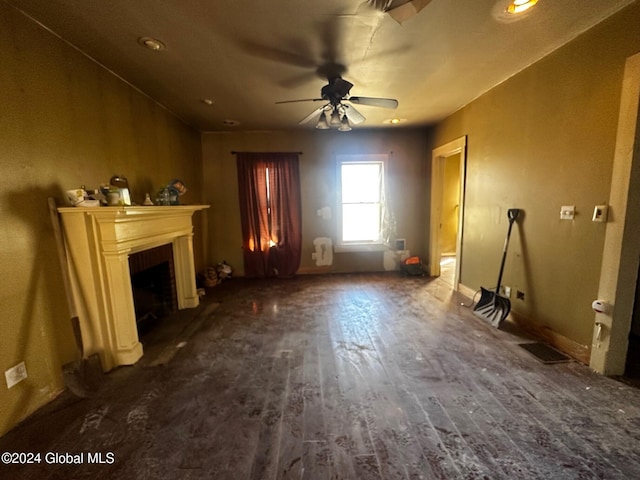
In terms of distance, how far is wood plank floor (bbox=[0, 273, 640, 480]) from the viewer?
1359 millimetres

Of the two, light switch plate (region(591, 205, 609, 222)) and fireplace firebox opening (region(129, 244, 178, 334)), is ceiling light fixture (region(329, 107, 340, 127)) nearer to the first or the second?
light switch plate (region(591, 205, 609, 222))

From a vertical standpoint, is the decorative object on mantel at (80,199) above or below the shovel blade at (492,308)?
above

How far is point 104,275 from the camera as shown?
83.5 inches

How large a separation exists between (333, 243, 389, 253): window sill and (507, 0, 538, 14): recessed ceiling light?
3647 mm

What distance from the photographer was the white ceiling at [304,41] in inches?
67.3

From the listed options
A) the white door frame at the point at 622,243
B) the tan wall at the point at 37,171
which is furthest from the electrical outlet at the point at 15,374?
the white door frame at the point at 622,243

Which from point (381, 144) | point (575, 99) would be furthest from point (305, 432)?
point (381, 144)

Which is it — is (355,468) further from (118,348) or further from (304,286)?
(304,286)

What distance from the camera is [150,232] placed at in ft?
8.62

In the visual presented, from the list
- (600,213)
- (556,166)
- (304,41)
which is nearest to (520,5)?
(556,166)

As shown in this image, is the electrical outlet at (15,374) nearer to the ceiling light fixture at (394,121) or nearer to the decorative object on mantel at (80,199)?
the decorative object on mantel at (80,199)

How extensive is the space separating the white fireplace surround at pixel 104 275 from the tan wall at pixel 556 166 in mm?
3543

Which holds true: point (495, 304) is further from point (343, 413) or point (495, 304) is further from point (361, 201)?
point (361, 201)

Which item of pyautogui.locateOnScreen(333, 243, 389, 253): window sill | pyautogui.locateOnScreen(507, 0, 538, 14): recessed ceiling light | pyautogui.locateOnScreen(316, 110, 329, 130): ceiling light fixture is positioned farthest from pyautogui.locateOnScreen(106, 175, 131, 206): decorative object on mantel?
pyautogui.locateOnScreen(333, 243, 389, 253): window sill
